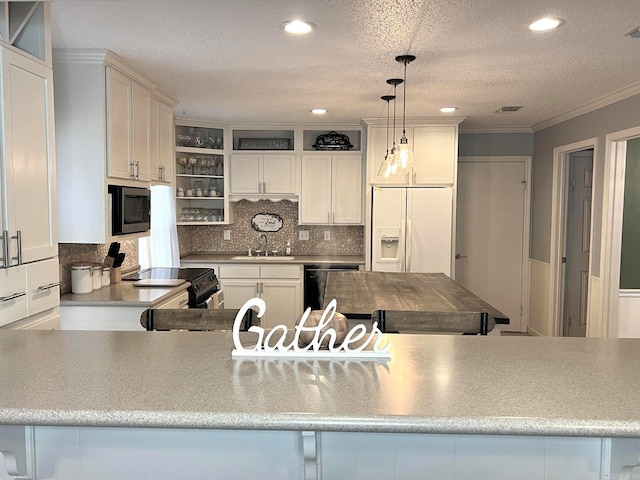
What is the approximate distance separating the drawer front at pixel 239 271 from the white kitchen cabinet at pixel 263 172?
2.76 feet

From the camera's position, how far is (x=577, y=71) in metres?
3.34

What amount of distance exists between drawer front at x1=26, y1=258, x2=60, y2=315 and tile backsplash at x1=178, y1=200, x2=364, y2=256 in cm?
347

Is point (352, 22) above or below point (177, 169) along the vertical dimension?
above

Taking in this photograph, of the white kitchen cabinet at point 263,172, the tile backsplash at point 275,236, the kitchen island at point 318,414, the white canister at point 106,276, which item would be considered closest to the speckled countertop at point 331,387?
the kitchen island at point 318,414

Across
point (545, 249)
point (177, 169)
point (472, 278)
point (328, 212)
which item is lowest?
point (472, 278)

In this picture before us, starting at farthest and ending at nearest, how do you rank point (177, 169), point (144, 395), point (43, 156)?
point (177, 169)
point (43, 156)
point (144, 395)

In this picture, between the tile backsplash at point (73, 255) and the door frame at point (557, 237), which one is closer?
the tile backsplash at point (73, 255)

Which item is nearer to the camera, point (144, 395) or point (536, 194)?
point (144, 395)

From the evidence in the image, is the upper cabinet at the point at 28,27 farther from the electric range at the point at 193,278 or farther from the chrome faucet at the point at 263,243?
the chrome faucet at the point at 263,243

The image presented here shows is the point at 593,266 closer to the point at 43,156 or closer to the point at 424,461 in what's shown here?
the point at 424,461

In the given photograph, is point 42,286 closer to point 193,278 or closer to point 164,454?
point 164,454

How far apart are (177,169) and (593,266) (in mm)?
3991

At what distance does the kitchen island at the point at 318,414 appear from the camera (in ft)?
3.72

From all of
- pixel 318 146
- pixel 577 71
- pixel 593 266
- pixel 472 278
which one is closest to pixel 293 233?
pixel 318 146
